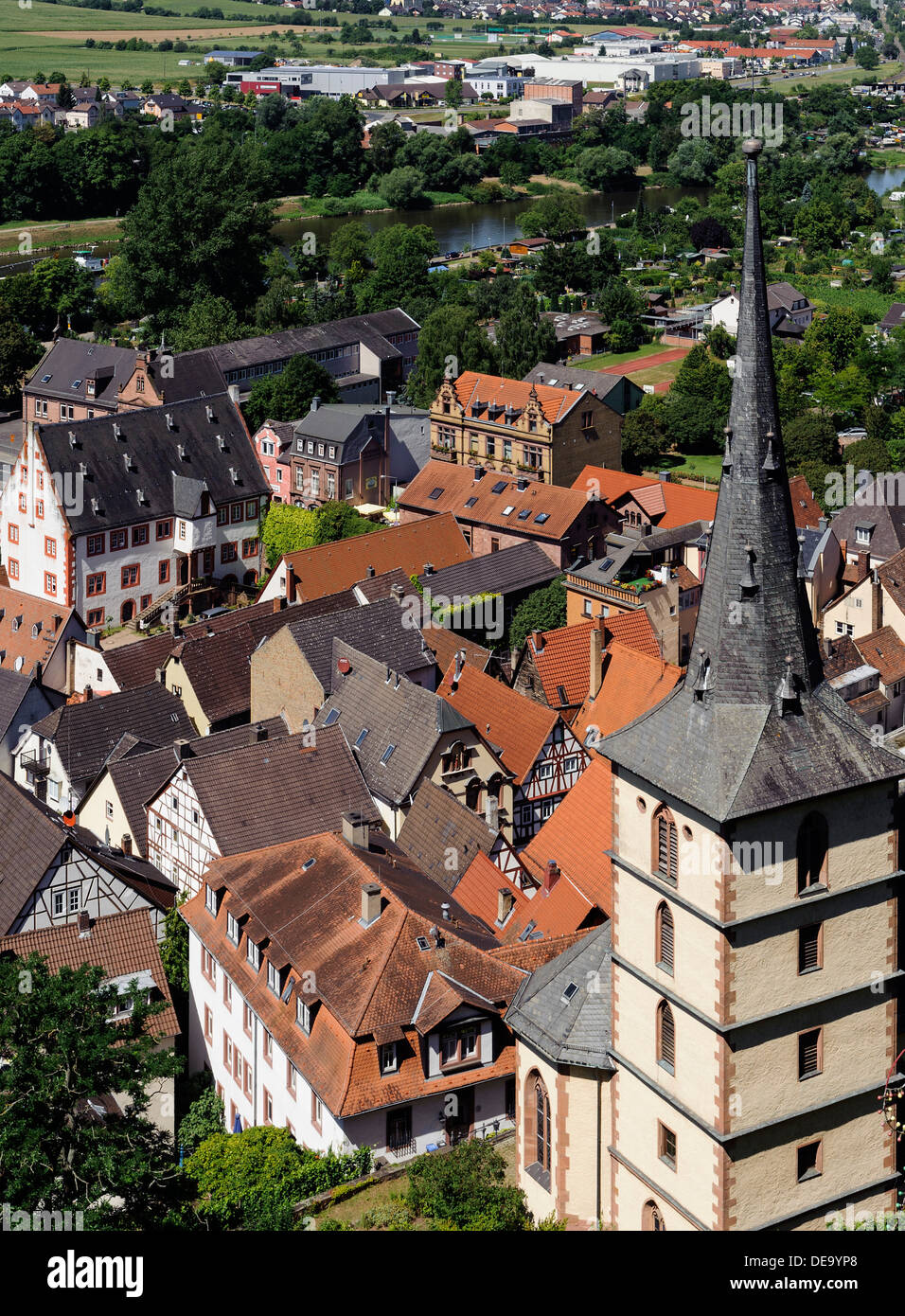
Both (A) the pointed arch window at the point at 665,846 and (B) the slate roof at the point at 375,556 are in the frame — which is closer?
(A) the pointed arch window at the point at 665,846

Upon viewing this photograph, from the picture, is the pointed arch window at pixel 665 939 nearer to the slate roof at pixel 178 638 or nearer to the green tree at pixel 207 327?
the slate roof at pixel 178 638

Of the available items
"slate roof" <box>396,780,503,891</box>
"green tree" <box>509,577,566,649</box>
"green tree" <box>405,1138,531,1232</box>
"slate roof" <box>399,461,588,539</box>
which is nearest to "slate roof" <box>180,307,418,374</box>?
"slate roof" <box>399,461,588,539</box>

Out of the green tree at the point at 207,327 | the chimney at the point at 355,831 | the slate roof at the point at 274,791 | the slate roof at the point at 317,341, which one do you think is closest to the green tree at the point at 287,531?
the slate roof at the point at 317,341

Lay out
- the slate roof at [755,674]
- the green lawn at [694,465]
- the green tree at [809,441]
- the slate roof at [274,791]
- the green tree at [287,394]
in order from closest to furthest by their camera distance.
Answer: the slate roof at [755,674], the slate roof at [274,791], the green tree at [809,441], the green tree at [287,394], the green lawn at [694,465]

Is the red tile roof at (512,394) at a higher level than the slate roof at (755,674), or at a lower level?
higher

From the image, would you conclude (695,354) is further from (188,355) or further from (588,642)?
(588,642)

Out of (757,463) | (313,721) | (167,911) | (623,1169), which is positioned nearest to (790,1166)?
(623,1169)
